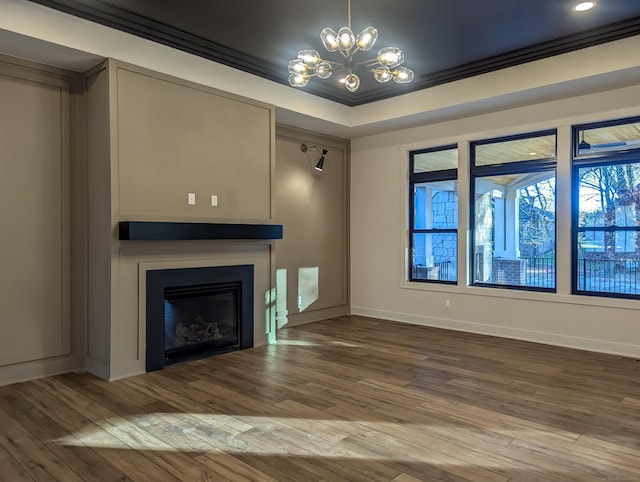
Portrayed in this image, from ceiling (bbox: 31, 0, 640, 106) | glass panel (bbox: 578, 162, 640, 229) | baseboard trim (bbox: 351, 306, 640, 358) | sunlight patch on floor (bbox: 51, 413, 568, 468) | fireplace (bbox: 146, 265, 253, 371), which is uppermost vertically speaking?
ceiling (bbox: 31, 0, 640, 106)

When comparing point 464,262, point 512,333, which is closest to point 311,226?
point 464,262

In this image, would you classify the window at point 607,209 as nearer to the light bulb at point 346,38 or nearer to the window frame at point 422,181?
the window frame at point 422,181

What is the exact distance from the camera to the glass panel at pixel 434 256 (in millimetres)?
6324

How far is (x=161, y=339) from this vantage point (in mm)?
4367

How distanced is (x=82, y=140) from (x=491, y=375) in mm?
4385

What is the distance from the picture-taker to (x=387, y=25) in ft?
13.7

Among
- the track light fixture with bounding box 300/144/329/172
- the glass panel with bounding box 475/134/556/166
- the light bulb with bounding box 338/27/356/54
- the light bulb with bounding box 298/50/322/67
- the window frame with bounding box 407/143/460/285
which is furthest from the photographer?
the track light fixture with bounding box 300/144/329/172

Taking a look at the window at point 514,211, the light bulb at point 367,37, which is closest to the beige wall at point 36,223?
the light bulb at point 367,37

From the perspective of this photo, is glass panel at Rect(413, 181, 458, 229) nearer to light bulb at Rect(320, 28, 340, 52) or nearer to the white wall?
the white wall

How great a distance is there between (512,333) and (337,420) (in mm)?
3342

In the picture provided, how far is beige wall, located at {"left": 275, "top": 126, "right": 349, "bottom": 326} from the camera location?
20.7ft

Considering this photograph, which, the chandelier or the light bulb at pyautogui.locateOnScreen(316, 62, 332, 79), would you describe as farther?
the light bulb at pyautogui.locateOnScreen(316, 62, 332, 79)

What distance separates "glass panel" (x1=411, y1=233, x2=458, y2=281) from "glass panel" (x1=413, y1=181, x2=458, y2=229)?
0.16 meters

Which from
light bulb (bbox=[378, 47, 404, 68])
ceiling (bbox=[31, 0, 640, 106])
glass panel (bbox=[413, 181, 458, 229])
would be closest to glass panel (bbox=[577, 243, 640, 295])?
glass panel (bbox=[413, 181, 458, 229])
